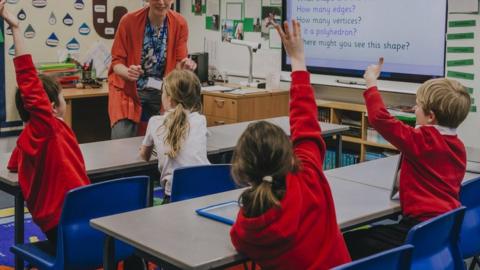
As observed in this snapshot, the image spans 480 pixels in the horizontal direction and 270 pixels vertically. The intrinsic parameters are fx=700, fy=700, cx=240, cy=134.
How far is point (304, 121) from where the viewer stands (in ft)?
7.40

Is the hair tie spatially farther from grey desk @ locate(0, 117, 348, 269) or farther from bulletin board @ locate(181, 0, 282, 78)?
bulletin board @ locate(181, 0, 282, 78)

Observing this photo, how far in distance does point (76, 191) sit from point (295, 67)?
3.18 ft

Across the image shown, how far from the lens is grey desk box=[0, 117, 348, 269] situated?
302cm

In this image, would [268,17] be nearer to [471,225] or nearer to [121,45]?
[121,45]

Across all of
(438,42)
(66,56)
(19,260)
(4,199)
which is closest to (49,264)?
(19,260)

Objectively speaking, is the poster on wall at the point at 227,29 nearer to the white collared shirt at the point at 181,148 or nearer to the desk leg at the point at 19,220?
the white collared shirt at the point at 181,148

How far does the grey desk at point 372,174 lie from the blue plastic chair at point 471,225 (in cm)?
25

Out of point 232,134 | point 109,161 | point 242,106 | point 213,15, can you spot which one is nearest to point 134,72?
point 232,134

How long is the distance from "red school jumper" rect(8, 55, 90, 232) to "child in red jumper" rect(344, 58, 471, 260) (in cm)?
124

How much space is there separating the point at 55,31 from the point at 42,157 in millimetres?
3853

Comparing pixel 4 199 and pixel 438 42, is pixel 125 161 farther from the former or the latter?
pixel 438 42

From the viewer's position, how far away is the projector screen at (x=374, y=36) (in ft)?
17.3

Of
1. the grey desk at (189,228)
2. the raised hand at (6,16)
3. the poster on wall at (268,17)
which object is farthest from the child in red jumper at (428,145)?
the poster on wall at (268,17)

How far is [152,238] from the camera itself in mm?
2188
